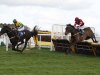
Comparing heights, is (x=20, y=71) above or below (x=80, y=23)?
below

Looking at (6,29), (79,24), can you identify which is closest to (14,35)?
(6,29)

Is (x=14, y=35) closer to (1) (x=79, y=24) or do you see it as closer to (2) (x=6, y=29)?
(2) (x=6, y=29)

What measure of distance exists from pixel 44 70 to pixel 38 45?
14889mm

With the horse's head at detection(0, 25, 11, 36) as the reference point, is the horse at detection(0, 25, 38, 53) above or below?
below

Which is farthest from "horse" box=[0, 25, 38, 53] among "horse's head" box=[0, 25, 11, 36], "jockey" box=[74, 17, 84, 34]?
"jockey" box=[74, 17, 84, 34]

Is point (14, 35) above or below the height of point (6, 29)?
below

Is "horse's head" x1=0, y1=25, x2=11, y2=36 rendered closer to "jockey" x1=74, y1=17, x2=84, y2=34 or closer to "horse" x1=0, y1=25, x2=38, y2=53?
"horse" x1=0, y1=25, x2=38, y2=53

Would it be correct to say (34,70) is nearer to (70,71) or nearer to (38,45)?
(70,71)

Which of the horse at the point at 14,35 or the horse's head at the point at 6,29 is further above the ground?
the horse's head at the point at 6,29

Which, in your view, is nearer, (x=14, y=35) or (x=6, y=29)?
(x=6, y=29)

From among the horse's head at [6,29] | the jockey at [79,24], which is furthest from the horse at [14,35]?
the jockey at [79,24]

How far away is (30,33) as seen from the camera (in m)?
24.9

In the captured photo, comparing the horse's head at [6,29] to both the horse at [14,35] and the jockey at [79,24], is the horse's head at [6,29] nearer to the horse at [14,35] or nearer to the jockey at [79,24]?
the horse at [14,35]

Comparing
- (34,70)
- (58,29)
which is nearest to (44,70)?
(34,70)
